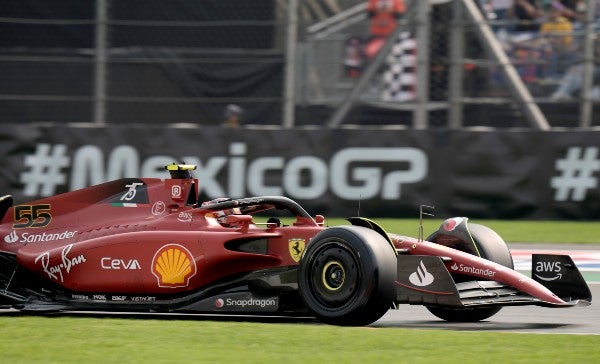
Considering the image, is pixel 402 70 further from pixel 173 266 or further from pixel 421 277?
pixel 421 277

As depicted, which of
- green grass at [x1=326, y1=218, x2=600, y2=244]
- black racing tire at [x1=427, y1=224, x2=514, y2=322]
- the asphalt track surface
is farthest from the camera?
green grass at [x1=326, y1=218, x2=600, y2=244]

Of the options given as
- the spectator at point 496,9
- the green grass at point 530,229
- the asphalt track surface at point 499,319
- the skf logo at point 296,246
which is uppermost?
the spectator at point 496,9

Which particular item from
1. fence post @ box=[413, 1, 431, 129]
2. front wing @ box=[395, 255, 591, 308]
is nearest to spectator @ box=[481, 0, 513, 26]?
fence post @ box=[413, 1, 431, 129]

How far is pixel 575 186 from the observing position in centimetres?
1644

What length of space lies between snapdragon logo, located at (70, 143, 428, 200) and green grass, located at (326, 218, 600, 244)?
492mm

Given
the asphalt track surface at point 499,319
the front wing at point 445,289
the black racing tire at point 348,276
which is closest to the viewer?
the black racing tire at point 348,276

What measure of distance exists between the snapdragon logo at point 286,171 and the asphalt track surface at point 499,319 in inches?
288

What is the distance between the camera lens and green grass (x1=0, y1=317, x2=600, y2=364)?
6484 millimetres

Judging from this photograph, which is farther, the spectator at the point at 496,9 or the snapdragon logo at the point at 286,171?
the snapdragon logo at the point at 286,171

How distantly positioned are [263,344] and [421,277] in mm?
1374

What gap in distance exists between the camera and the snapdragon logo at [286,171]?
1692cm

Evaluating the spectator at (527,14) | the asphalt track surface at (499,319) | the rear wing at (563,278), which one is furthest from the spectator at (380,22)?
the rear wing at (563,278)

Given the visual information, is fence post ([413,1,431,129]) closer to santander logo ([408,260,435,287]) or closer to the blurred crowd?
the blurred crowd

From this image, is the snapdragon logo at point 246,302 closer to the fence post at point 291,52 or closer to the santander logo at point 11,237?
the santander logo at point 11,237
